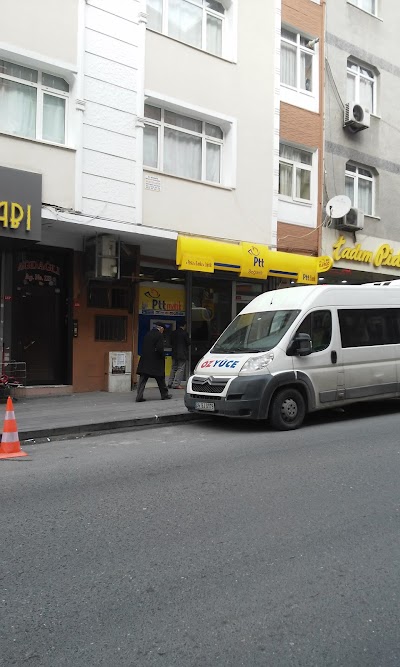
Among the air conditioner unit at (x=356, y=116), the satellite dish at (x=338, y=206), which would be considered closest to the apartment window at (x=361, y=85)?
the air conditioner unit at (x=356, y=116)

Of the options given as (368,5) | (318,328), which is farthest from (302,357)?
(368,5)

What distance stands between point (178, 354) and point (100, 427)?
5007 mm

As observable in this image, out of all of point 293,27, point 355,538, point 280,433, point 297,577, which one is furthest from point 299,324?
point 293,27

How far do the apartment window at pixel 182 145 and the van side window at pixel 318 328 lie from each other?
6.02m

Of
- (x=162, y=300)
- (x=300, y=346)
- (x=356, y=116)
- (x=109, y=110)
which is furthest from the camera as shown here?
(x=356, y=116)

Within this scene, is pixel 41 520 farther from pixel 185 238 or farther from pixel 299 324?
pixel 185 238

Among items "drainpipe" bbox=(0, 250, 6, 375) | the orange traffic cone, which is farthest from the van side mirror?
"drainpipe" bbox=(0, 250, 6, 375)

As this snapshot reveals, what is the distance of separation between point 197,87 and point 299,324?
7.66 metres

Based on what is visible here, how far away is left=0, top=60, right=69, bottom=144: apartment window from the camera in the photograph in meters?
11.3

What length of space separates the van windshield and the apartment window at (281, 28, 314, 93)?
30.9 ft

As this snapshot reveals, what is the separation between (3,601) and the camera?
3.28m

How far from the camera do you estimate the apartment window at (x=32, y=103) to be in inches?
444

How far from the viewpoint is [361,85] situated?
18.7 meters

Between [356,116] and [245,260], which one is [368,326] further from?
[356,116]
